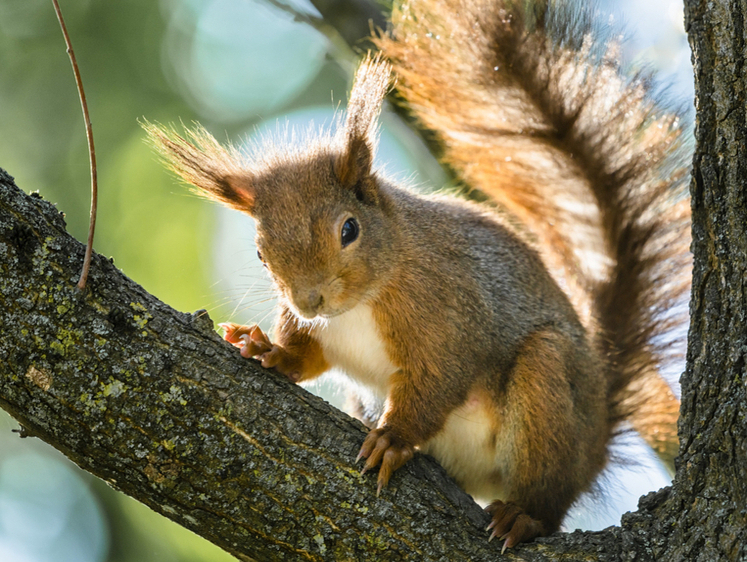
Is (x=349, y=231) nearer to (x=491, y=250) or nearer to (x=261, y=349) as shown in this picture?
(x=261, y=349)

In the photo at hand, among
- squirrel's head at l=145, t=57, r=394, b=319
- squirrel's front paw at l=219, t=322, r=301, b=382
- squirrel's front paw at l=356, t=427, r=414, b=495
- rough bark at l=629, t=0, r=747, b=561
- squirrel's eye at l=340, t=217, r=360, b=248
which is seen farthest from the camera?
squirrel's eye at l=340, t=217, r=360, b=248

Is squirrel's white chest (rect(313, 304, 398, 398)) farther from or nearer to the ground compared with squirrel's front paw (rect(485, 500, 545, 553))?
farther from the ground

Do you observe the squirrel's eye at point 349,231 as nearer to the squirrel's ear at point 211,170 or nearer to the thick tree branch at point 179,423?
the squirrel's ear at point 211,170

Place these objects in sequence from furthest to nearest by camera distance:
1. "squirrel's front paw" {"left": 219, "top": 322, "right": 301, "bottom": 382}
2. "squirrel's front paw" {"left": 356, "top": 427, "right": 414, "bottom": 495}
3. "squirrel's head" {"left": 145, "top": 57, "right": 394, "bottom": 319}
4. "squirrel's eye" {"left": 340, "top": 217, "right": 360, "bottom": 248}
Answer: "squirrel's eye" {"left": 340, "top": 217, "right": 360, "bottom": 248} → "squirrel's head" {"left": 145, "top": 57, "right": 394, "bottom": 319} → "squirrel's front paw" {"left": 219, "top": 322, "right": 301, "bottom": 382} → "squirrel's front paw" {"left": 356, "top": 427, "right": 414, "bottom": 495}

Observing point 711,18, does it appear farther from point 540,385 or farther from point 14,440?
point 14,440

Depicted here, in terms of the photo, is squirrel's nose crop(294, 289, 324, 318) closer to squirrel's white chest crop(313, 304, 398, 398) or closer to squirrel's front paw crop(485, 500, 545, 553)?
squirrel's white chest crop(313, 304, 398, 398)

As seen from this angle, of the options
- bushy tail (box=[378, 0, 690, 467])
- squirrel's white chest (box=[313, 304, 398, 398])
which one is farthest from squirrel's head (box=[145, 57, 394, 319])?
bushy tail (box=[378, 0, 690, 467])

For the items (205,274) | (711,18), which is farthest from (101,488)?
(711,18)

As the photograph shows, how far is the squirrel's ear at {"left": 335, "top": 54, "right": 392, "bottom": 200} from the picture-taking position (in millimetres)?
2754

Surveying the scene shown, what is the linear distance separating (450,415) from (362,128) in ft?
3.96

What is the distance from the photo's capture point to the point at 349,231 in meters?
2.79

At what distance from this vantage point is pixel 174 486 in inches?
76.1

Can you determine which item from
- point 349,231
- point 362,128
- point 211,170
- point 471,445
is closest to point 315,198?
point 349,231

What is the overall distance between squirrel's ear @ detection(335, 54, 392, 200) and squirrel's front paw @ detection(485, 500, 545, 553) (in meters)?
1.32
